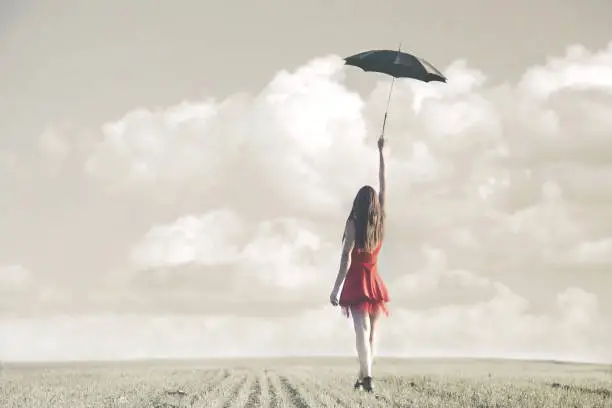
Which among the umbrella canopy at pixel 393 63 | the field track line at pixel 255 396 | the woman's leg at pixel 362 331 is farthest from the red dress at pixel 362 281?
the field track line at pixel 255 396

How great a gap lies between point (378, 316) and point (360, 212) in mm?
1383

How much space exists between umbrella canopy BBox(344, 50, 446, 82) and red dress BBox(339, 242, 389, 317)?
2.34m

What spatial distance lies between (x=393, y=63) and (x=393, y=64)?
0.7 inches

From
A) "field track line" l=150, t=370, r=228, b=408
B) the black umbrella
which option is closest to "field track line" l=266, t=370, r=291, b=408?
"field track line" l=150, t=370, r=228, b=408

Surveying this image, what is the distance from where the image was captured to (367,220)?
997cm

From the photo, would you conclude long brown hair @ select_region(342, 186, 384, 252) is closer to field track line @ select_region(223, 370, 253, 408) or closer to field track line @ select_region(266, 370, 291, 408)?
field track line @ select_region(266, 370, 291, 408)

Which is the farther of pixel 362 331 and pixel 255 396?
pixel 255 396

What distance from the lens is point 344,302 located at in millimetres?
10289

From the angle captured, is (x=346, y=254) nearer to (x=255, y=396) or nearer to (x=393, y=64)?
(x=393, y=64)

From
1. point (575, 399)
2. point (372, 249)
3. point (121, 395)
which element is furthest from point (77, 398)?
point (575, 399)

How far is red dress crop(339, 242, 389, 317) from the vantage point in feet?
33.2

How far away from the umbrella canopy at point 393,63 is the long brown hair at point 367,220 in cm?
174

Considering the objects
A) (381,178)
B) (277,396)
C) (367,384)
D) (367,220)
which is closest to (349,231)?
(367,220)

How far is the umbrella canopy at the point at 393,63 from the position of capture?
10.9 m
